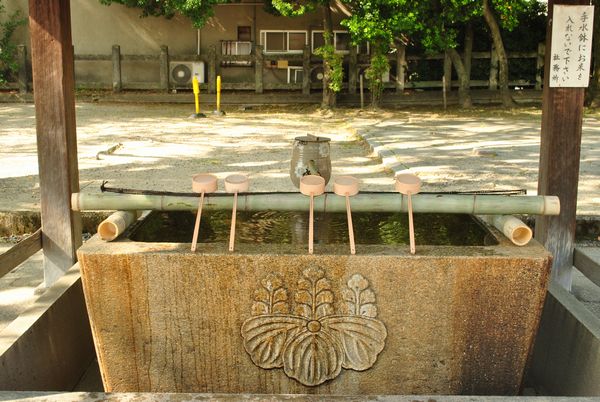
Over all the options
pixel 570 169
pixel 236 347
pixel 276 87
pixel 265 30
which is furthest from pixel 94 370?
pixel 265 30

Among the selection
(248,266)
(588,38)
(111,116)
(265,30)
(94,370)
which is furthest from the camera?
(265,30)

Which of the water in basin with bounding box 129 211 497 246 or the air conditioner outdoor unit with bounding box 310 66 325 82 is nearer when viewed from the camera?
the water in basin with bounding box 129 211 497 246

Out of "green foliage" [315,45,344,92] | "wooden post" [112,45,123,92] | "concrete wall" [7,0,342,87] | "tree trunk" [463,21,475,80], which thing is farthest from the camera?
"concrete wall" [7,0,342,87]

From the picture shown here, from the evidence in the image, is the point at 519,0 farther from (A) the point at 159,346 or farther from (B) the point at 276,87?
(A) the point at 159,346

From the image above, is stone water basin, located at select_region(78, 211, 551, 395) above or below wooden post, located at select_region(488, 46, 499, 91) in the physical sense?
below

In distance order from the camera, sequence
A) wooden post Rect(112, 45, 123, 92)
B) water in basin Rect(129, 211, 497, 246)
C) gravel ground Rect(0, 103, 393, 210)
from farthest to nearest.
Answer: wooden post Rect(112, 45, 123, 92)
gravel ground Rect(0, 103, 393, 210)
water in basin Rect(129, 211, 497, 246)

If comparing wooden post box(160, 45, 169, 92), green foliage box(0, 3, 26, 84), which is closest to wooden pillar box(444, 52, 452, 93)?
wooden post box(160, 45, 169, 92)

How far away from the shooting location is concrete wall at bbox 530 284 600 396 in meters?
2.86

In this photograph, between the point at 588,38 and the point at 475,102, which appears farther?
the point at 475,102

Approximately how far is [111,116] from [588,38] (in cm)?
1190

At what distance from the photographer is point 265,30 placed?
19.1 metres

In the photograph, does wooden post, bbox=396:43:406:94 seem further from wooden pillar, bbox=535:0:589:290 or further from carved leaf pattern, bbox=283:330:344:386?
carved leaf pattern, bbox=283:330:344:386

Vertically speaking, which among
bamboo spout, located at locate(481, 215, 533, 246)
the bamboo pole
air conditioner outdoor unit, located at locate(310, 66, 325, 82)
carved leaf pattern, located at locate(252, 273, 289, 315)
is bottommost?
carved leaf pattern, located at locate(252, 273, 289, 315)

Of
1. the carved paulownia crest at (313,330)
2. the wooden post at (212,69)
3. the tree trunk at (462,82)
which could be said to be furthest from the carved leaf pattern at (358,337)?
the wooden post at (212,69)
